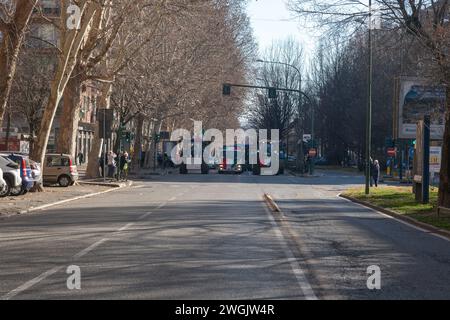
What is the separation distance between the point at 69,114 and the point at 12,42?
35.3 ft

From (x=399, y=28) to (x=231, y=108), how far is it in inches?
1790

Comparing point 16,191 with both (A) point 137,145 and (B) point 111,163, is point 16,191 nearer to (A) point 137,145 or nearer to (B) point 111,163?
(B) point 111,163

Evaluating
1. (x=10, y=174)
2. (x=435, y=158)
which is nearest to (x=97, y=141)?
(x=10, y=174)

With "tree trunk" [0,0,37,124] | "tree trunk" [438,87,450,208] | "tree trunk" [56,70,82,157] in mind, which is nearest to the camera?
"tree trunk" [0,0,37,124]

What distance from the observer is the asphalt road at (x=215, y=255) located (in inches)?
382

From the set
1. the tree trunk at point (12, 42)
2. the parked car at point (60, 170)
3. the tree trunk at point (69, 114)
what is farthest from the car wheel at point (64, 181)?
the tree trunk at point (12, 42)

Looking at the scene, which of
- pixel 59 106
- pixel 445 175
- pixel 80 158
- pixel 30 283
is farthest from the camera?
pixel 80 158

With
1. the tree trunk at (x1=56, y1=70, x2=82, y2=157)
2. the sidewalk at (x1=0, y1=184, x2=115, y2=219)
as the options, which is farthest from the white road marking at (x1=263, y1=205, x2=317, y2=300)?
the tree trunk at (x1=56, y1=70, x2=82, y2=157)

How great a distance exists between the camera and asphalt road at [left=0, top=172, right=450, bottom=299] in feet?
31.8

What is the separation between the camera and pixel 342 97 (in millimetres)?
76438

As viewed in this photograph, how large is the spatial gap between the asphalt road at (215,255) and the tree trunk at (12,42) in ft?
15.8

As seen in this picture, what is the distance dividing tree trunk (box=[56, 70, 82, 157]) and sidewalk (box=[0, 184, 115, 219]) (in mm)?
2129

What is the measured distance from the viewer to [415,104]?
30.3 meters

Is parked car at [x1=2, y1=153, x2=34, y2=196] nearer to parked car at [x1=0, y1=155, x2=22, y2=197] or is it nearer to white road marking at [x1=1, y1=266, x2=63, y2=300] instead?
parked car at [x1=0, y1=155, x2=22, y2=197]
